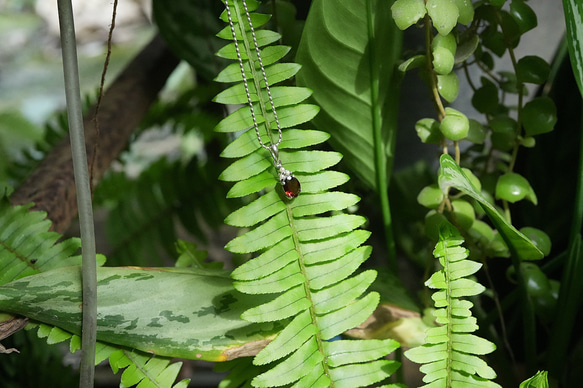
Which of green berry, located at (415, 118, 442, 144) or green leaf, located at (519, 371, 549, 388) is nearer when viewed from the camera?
green leaf, located at (519, 371, 549, 388)

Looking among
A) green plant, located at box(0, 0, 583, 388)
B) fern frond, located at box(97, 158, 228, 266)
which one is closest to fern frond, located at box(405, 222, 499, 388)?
green plant, located at box(0, 0, 583, 388)

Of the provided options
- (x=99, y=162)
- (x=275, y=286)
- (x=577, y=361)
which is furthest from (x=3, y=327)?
(x=577, y=361)

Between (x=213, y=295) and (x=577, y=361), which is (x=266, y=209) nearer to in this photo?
(x=213, y=295)

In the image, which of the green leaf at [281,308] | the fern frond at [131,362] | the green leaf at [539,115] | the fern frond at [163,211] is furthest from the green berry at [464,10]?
the fern frond at [163,211]

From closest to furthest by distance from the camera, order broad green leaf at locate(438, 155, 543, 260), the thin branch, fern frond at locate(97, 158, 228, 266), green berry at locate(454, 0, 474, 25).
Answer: broad green leaf at locate(438, 155, 543, 260), green berry at locate(454, 0, 474, 25), the thin branch, fern frond at locate(97, 158, 228, 266)

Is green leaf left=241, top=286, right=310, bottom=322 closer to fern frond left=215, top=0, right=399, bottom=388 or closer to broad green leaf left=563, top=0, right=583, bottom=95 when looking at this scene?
fern frond left=215, top=0, right=399, bottom=388

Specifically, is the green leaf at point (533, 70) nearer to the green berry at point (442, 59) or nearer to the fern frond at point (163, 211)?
the green berry at point (442, 59)

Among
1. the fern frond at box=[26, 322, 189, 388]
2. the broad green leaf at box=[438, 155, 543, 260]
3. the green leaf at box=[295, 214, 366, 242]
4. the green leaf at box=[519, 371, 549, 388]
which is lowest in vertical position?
the green leaf at box=[519, 371, 549, 388]
